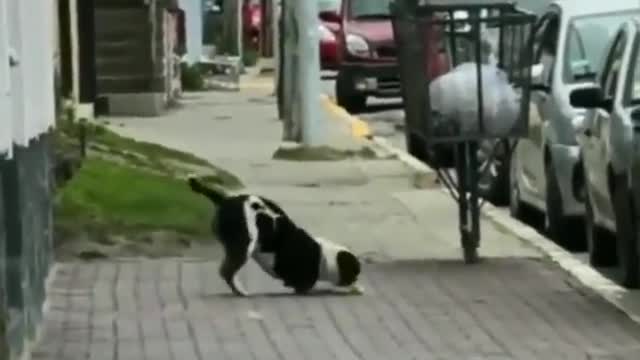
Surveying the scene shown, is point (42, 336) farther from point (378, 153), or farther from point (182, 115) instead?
point (182, 115)

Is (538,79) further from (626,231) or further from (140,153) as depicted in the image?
(140,153)

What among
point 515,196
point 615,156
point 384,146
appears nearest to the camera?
point 615,156

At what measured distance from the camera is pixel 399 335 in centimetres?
1055

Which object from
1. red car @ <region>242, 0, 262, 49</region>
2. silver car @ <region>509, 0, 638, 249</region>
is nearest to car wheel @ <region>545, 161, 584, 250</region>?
silver car @ <region>509, 0, 638, 249</region>

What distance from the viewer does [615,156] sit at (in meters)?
12.5

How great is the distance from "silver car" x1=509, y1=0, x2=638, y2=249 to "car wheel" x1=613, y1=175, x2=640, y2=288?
2.05 m

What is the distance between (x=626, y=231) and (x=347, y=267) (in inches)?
70.3

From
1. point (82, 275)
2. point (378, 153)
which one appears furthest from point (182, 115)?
point (82, 275)

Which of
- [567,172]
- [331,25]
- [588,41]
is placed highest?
[588,41]

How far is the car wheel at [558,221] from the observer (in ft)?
48.9

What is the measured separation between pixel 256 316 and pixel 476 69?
2639 millimetres

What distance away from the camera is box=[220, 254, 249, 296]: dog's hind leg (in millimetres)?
11719

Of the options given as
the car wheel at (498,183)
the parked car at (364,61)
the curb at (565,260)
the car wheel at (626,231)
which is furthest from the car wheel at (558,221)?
the parked car at (364,61)

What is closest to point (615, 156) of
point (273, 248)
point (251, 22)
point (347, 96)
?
point (273, 248)
